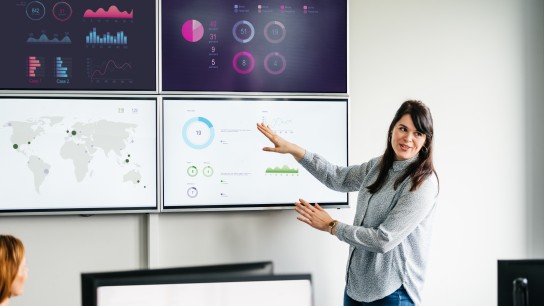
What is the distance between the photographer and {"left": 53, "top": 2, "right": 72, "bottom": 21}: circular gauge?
2.96 meters

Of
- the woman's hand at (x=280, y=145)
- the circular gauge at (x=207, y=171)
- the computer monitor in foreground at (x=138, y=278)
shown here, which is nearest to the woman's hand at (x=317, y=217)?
the woman's hand at (x=280, y=145)

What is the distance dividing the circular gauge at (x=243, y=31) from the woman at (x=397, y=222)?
940mm

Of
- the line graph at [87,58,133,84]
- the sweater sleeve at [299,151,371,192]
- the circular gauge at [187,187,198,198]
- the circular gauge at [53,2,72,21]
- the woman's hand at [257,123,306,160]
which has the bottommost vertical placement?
the circular gauge at [187,187,198,198]

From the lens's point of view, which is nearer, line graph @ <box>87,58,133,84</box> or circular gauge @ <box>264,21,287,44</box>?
line graph @ <box>87,58,133,84</box>

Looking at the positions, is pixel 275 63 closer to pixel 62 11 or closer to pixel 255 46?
pixel 255 46

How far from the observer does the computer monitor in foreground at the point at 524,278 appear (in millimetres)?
1501

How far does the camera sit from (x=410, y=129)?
2.49 metres

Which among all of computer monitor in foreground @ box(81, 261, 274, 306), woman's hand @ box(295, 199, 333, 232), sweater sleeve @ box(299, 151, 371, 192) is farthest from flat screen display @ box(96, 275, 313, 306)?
sweater sleeve @ box(299, 151, 371, 192)

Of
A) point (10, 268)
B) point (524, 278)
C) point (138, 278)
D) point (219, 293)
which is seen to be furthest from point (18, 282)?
point (524, 278)

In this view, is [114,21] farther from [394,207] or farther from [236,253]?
[394,207]

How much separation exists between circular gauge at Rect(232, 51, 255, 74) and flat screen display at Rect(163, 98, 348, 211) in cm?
15

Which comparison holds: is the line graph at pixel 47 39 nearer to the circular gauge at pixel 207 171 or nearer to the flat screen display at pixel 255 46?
the flat screen display at pixel 255 46

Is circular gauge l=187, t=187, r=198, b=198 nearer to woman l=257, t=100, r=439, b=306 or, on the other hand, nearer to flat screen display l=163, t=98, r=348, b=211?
flat screen display l=163, t=98, r=348, b=211

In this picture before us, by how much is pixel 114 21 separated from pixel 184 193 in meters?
0.92
